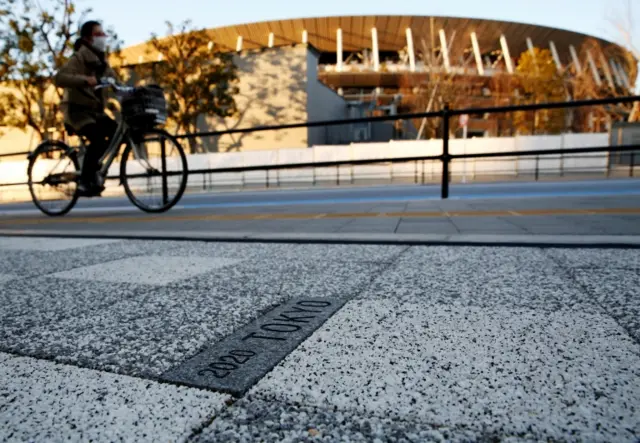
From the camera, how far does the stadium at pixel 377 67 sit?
26.4 meters

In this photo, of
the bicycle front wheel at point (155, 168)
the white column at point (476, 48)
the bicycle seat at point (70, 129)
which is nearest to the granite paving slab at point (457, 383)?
the bicycle front wheel at point (155, 168)

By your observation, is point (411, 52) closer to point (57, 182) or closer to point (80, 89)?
point (80, 89)

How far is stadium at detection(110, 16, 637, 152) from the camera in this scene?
86.7 ft

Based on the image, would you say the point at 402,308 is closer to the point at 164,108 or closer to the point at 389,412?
the point at 389,412

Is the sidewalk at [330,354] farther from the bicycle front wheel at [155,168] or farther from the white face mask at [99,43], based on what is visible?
the white face mask at [99,43]

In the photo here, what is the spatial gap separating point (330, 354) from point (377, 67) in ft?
165

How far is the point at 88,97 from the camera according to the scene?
4.40 metres

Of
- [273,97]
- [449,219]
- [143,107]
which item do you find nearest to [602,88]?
A: [273,97]

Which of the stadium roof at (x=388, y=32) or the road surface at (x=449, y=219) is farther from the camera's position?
the stadium roof at (x=388, y=32)

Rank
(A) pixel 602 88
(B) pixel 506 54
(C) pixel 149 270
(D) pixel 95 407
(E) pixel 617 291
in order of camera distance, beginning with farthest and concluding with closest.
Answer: (B) pixel 506 54 → (A) pixel 602 88 → (C) pixel 149 270 → (E) pixel 617 291 → (D) pixel 95 407

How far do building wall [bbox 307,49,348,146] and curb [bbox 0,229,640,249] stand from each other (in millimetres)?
24115

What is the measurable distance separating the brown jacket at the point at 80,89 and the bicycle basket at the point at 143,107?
14.3 inches

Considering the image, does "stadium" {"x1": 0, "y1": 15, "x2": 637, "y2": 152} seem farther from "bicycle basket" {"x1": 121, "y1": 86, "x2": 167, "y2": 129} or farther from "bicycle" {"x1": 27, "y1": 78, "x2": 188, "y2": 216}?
"bicycle basket" {"x1": 121, "y1": 86, "x2": 167, "y2": 129}

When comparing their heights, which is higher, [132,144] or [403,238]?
[132,144]
